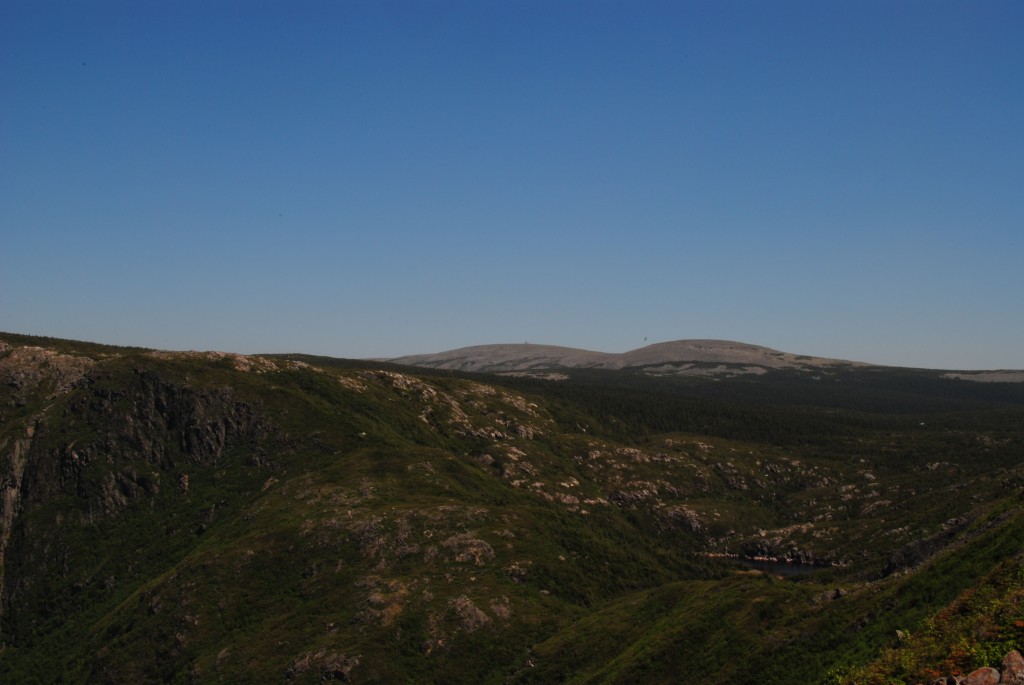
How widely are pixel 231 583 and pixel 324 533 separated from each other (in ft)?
74.1

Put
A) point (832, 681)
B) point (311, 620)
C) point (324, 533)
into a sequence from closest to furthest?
point (832, 681) < point (311, 620) < point (324, 533)

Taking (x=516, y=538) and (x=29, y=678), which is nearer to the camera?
(x=29, y=678)

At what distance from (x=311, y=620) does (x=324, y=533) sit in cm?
2904

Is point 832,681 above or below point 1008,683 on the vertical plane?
below

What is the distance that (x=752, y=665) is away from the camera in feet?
302

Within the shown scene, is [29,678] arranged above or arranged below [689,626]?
below

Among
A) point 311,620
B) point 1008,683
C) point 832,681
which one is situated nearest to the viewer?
point 1008,683

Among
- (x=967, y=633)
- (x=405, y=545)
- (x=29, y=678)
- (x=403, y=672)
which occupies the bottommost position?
(x=29, y=678)

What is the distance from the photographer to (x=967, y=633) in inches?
2196

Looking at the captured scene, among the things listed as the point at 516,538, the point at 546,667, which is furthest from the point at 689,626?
the point at 516,538

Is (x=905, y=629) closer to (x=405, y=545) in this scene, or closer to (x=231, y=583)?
(x=405, y=545)

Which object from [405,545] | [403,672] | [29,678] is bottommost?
[29,678]

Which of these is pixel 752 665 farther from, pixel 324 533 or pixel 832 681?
pixel 324 533

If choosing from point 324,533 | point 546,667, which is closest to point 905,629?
point 546,667
